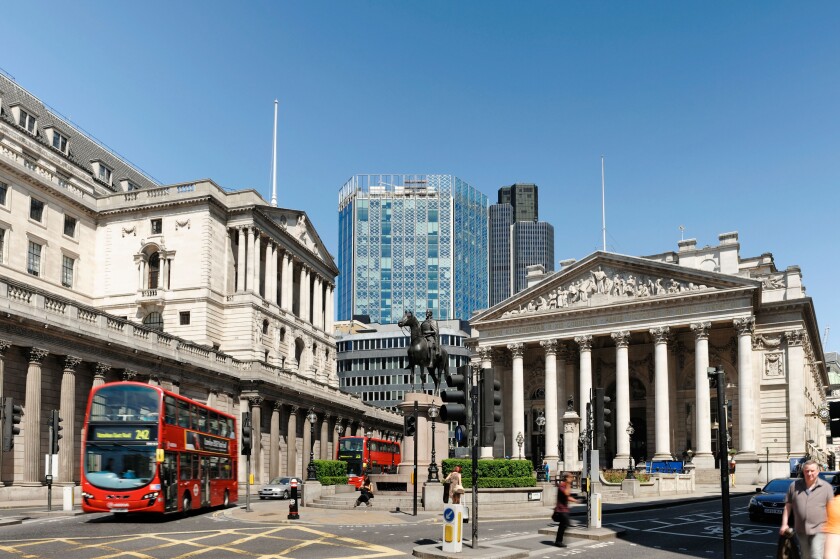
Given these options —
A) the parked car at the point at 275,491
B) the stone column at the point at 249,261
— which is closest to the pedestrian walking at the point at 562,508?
the parked car at the point at 275,491

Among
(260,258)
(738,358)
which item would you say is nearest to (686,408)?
(738,358)

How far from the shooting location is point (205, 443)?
36594 mm

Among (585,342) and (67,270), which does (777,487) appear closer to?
(585,342)

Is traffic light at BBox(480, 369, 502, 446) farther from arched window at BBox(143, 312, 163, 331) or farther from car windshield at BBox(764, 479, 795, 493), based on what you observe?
arched window at BBox(143, 312, 163, 331)

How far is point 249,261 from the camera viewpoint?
77.7m

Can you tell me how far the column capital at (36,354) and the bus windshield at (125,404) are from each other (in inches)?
633

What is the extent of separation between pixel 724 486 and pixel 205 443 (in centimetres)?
2432

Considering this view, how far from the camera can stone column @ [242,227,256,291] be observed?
77.4m

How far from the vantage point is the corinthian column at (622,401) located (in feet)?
255

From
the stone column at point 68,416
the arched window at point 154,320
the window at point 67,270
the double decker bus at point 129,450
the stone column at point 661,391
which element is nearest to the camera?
the double decker bus at point 129,450

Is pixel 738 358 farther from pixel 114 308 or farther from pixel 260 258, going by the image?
pixel 114 308

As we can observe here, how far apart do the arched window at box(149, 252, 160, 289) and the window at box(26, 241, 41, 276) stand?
10688 mm

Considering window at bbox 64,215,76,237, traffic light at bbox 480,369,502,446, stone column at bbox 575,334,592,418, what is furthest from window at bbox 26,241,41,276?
traffic light at bbox 480,369,502,446

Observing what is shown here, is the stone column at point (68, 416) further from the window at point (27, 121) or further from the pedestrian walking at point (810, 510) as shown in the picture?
the pedestrian walking at point (810, 510)
